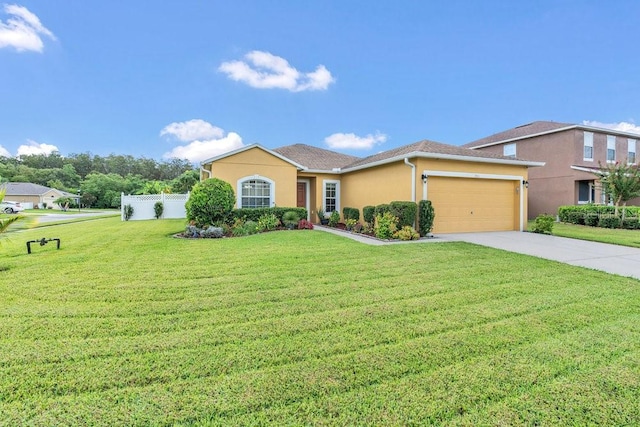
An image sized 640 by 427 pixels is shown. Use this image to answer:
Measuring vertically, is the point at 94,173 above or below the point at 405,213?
above

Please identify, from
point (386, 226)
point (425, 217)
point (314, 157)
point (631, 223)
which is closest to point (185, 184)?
point (314, 157)

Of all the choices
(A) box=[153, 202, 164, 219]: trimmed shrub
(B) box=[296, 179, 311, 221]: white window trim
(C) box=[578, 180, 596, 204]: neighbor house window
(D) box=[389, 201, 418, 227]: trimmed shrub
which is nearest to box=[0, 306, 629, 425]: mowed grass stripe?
(D) box=[389, 201, 418, 227]: trimmed shrub

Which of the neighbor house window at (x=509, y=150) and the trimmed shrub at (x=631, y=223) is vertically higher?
the neighbor house window at (x=509, y=150)

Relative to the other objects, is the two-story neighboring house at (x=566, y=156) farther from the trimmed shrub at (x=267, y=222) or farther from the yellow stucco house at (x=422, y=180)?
the trimmed shrub at (x=267, y=222)

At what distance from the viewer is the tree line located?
53.3 metres

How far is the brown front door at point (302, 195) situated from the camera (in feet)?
55.6

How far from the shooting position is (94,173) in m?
61.5

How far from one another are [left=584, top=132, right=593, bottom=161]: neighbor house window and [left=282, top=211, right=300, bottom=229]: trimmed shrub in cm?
2041

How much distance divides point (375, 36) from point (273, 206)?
10448mm

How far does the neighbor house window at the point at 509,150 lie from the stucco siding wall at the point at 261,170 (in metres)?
17.8

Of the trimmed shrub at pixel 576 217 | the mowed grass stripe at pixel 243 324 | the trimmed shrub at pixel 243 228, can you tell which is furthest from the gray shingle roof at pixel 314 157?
the trimmed shrub at pixel 576 217

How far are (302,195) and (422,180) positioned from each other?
7.32m

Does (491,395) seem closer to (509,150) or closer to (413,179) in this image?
(413,179)

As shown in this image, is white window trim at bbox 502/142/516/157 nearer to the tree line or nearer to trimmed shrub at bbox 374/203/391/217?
trimmed shrub at bbox 374/203/391/217
